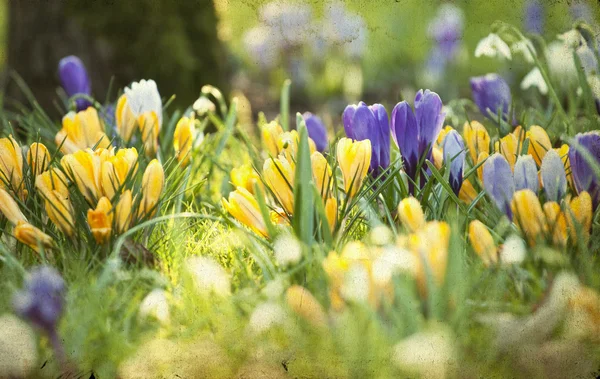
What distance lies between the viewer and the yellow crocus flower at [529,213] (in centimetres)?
96

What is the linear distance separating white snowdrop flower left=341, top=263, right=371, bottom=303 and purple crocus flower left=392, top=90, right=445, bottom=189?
0.35m

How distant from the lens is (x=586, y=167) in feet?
3.45

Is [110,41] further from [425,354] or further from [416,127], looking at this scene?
[425,354]

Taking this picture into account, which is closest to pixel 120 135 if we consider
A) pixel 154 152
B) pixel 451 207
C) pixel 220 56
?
pixel 154 152

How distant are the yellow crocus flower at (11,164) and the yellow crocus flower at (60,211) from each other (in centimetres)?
13

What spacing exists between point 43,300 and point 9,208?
0.26 m

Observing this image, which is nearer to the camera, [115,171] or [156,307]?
[156,307]

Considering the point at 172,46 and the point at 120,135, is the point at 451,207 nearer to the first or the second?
the point at 120,135

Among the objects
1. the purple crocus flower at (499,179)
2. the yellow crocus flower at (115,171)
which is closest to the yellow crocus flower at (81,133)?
the yellow crocus flower at (115,171)

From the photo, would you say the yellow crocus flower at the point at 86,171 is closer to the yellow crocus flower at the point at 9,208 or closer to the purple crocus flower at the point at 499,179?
the yellow crocus flower at the point at 9,208

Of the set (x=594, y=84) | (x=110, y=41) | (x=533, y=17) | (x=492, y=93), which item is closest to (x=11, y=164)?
(x=492, y=93)

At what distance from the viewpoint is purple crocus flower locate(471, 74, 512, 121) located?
62.0 inches

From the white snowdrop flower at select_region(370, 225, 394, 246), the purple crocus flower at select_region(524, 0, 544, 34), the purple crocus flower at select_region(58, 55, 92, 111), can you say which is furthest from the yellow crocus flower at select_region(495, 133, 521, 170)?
the purple crocus flower at select_region(524, 0, 544, 34)

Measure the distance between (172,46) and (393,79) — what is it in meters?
2.89
